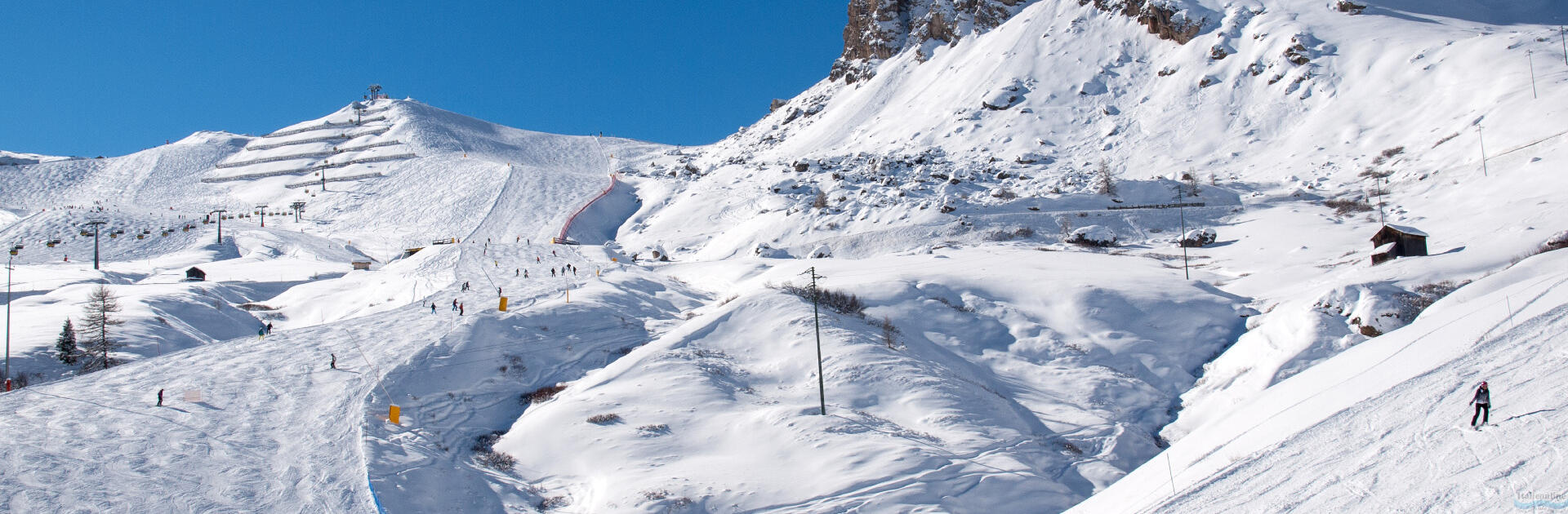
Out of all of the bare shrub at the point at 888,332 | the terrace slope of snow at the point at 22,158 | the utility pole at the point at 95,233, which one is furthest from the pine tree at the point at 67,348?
the terrace slope of snow at the point at 22,158

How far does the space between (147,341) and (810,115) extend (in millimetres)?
96950

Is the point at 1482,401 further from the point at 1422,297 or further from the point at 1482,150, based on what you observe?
the point at 1482,150

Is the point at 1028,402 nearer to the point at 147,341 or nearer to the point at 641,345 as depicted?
the point at 641,345

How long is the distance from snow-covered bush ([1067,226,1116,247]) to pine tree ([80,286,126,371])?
54.9 meters

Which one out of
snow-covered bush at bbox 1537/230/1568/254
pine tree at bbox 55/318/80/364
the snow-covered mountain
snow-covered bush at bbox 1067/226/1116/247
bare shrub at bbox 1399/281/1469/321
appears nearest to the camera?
the snow-covered mountain

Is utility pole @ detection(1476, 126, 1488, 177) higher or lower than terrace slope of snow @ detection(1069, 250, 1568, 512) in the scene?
higher

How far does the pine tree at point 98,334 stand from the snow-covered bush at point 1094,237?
54862 millimetres

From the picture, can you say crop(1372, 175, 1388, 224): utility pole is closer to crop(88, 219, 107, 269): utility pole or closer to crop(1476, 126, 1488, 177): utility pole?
crop(1476, 126, 1488, 177): utility pole

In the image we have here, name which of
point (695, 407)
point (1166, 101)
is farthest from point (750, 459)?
point (1166, 101)

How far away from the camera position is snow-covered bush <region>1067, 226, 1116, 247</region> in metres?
61.2

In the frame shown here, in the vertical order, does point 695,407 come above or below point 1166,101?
below

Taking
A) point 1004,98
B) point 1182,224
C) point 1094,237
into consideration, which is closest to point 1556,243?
point 1182,224

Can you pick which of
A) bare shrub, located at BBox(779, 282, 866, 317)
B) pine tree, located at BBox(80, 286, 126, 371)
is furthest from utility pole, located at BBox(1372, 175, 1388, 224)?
pine tree, located at BBox(80, 286, 126, 371)

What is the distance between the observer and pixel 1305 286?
42750 mm
